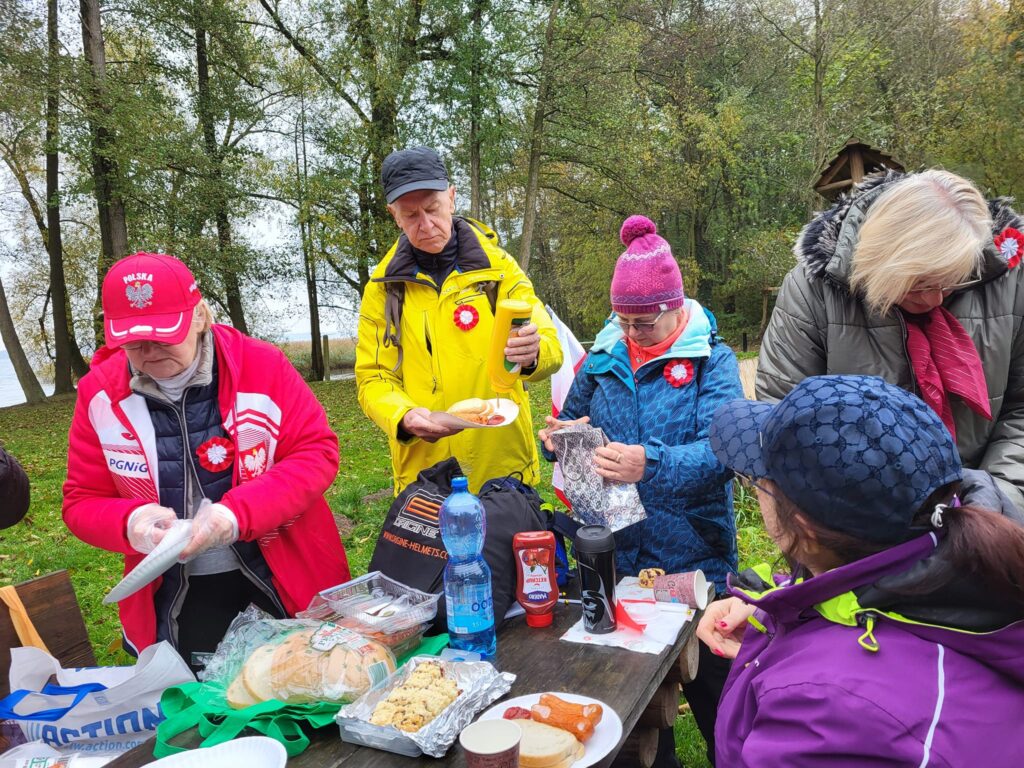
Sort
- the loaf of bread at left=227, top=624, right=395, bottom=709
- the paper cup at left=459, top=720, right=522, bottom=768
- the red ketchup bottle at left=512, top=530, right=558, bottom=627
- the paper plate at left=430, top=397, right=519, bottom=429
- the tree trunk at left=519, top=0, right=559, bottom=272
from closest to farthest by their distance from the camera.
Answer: the paper cup at left=459, top=720, right=522, bottom=768, the loaf of bread at left=227, top=624, right=395, bottom=709, the red ketchup bottle at left=512, top=530, right=558, bottom=627, the paper plate at left=430, top=397, right=519, bottom=429, the tree trunk at left=519, top=0, right=559, bottom=272

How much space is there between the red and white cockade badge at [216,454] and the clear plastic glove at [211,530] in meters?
0.20

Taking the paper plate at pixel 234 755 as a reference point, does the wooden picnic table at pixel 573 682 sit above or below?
below

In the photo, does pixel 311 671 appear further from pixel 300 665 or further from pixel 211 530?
pixel 211 530

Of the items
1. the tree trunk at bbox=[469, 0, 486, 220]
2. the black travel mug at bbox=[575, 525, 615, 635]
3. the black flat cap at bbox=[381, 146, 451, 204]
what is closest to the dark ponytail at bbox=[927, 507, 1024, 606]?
the black travel mug at bbox=[575, 525, 615, 635]

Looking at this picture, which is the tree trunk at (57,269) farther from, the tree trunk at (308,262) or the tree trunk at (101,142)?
the tree trunk at (308,262)

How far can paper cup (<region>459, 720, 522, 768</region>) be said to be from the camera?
1284mm

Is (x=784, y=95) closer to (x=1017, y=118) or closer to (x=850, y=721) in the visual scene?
(x=1017, y=118)

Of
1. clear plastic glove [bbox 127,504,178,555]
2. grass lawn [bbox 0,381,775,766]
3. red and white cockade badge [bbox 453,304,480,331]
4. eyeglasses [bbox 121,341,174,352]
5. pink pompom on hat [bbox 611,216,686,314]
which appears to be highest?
pink pompom on hat [bbox 611,216,686,314]

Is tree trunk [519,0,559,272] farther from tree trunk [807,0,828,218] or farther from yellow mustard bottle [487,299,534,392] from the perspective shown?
yellow mustard bottle [487,299,534,392]

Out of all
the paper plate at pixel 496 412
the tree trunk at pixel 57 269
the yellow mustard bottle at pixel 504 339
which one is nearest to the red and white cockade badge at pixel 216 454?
the paper plate at pixel 496 412

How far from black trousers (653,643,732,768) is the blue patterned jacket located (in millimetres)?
259

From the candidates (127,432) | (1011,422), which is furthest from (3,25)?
(1011,422)

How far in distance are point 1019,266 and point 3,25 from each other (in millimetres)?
13691

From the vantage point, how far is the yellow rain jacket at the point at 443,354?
2736mm
